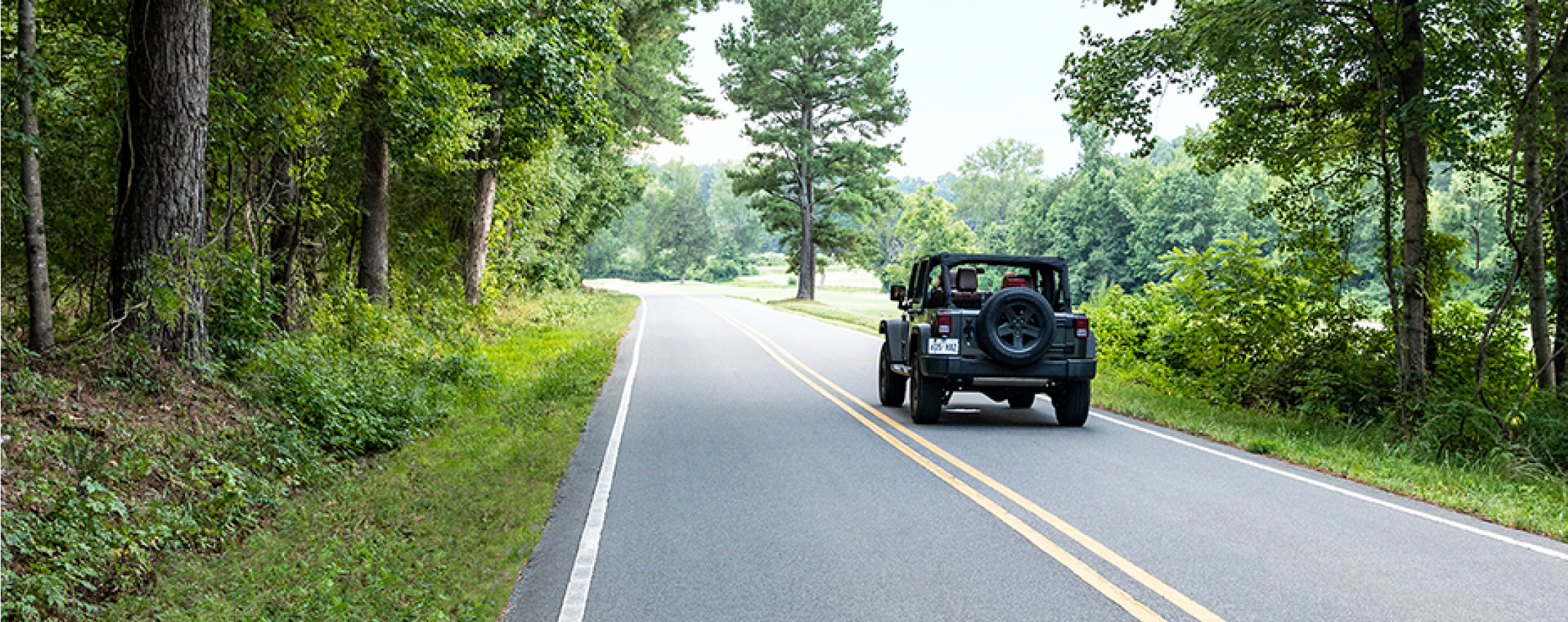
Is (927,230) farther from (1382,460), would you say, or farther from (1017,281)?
(1382,460)

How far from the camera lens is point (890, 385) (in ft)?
38.5

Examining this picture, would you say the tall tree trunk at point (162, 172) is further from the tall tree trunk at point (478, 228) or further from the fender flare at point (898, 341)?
the tall tree trunk at point (478, 228)

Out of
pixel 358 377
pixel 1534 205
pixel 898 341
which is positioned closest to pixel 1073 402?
pixel 898 341

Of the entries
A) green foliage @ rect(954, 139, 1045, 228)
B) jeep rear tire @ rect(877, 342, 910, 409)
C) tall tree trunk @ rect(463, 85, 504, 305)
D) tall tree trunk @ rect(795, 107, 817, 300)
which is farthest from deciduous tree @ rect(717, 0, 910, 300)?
green foliage @ rect(954, 139, 1045, 228)

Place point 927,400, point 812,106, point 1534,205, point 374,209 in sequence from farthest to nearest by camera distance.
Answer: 1. point 812,106
2. point 374,209
3. point 927,400
4. point 1534,205

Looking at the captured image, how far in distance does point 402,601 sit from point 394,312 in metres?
10.5

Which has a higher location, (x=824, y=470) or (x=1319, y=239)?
A: (x=1319, y=239)

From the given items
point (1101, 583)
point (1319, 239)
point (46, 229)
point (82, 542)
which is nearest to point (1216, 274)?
point (1319, 239)

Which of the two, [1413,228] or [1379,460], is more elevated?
[1413,228]

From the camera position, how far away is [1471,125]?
10.2 metres

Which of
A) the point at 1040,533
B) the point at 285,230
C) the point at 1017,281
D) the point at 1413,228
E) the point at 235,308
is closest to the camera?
the point at 1040,533

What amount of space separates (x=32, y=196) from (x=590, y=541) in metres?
4.94

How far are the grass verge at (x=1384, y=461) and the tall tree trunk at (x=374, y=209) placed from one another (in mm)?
11664

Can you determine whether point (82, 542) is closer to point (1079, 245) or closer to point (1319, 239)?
point (1319, 239)
